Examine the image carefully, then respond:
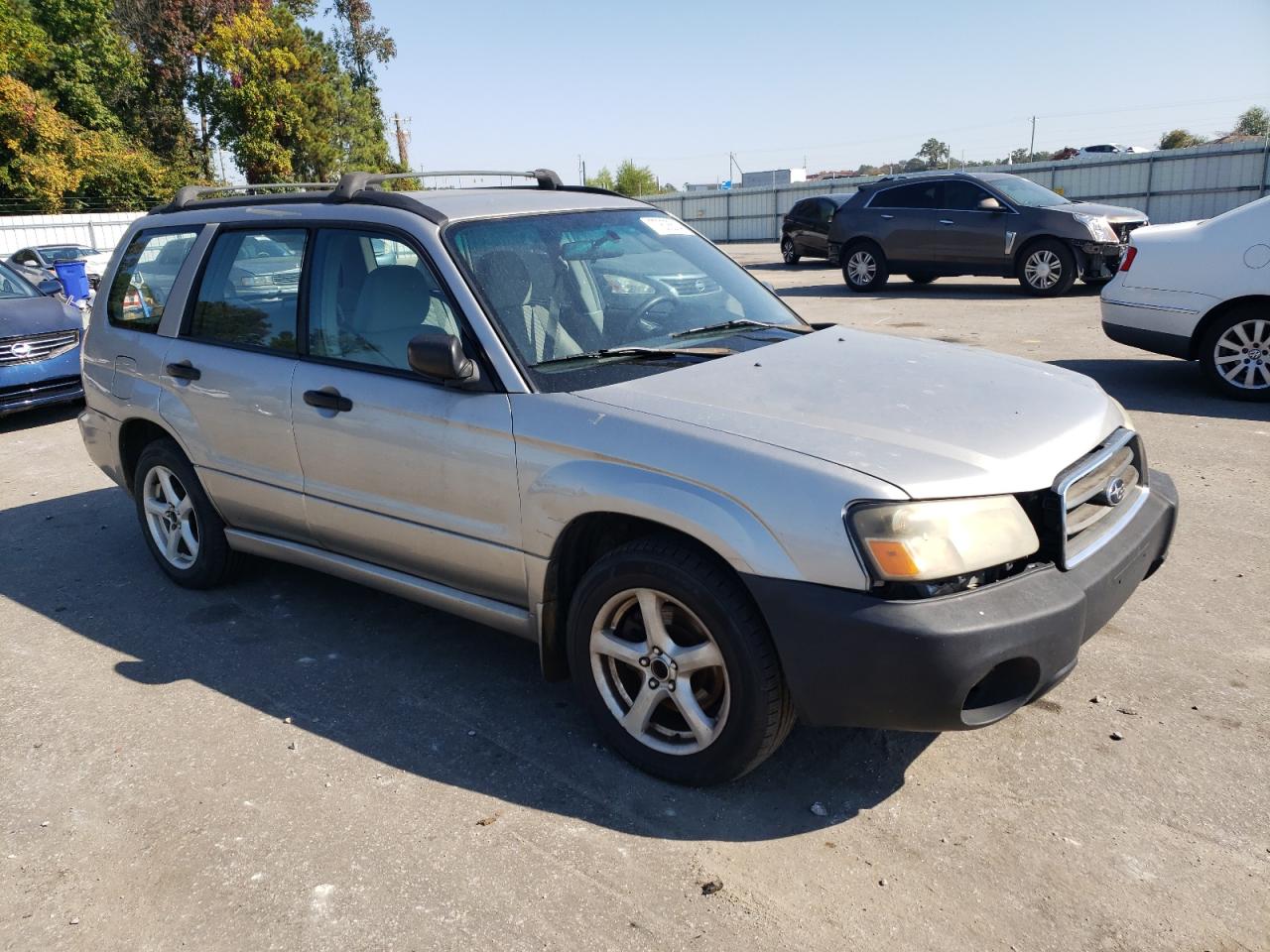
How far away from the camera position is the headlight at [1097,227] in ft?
47.0

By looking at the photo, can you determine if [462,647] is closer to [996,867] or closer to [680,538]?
[680,538]

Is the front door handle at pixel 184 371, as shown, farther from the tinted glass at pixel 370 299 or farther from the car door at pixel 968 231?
the car door at pixel 968 231

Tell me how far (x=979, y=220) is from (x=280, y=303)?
1323 centimetres

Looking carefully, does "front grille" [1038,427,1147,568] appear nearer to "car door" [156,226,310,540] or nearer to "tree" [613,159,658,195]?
"car door" [156,226,310,540]

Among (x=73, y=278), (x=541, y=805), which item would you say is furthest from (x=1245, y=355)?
(x=73, y=278)

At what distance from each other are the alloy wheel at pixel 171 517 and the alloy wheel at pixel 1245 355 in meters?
7.37

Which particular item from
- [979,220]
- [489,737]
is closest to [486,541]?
[489,737]

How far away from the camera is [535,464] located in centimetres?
335

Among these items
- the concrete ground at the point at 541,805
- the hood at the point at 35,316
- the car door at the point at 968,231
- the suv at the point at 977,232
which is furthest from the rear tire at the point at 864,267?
the concrete ground at the point at 541,805

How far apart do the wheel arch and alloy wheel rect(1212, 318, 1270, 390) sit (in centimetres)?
12

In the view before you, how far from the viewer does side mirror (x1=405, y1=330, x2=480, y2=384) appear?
11.2ft

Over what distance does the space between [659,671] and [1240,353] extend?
6.72 m

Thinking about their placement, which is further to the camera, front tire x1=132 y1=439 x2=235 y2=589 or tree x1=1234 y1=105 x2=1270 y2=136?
tree x1=1234 y1=105 x2=1270 y2=136

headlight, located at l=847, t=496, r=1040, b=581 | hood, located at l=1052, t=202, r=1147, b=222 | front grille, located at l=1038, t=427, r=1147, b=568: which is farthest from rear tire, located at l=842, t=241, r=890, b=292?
headlight, located at l=847, t=496, r=1040, b=581
